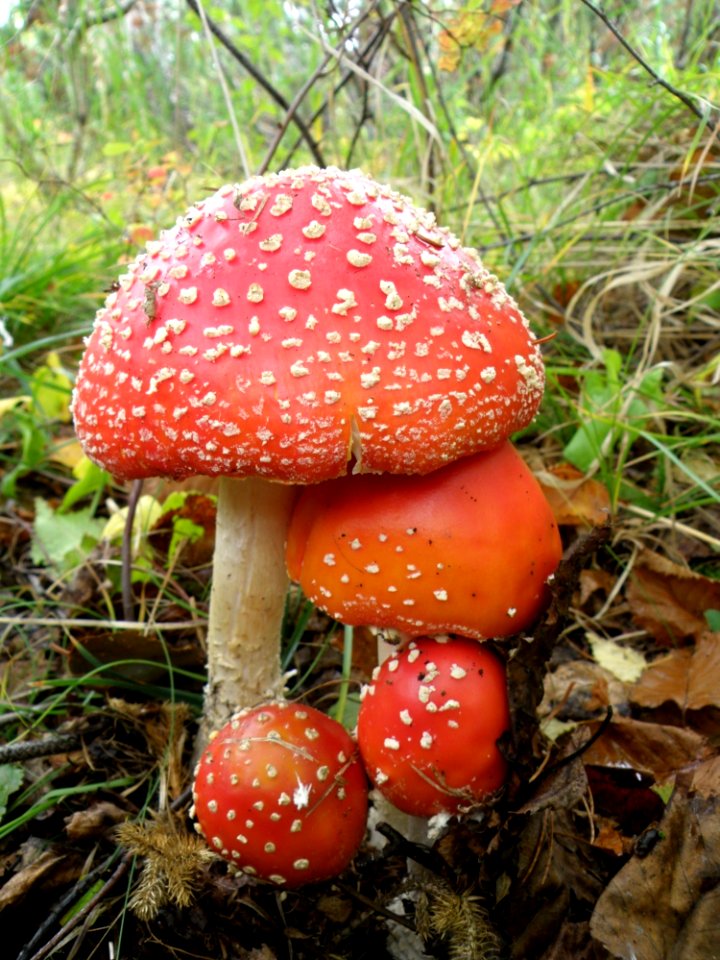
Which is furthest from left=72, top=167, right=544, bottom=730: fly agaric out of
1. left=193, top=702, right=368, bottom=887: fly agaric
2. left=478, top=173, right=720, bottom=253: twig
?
left=478, top=173, right=720, bottom=253: twig

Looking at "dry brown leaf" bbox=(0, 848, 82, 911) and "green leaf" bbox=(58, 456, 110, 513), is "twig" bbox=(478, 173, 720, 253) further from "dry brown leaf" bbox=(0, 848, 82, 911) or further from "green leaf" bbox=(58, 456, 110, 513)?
"dry brown leaf" bbox=(0, 848, 82, 911)

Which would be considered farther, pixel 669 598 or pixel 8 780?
pixel 669 598

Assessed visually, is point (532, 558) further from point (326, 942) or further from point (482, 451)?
point (326, 942)

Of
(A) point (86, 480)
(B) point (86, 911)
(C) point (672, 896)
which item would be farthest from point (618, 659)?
(A) point (86, 480)

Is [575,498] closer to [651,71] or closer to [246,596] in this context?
[246,596]

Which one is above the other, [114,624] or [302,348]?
[302,348]

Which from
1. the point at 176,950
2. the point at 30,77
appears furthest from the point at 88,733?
the point at 30,77
